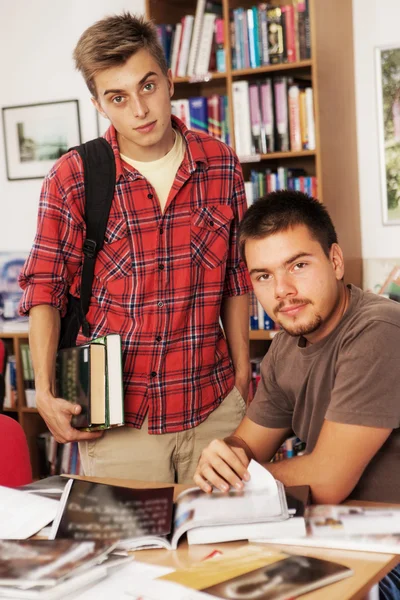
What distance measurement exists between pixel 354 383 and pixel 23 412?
117 inches

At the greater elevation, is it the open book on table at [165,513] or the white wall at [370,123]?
the white wall at [370,123]

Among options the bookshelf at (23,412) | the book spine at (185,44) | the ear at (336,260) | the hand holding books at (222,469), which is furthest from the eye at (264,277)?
the bookshelf at (23,412)

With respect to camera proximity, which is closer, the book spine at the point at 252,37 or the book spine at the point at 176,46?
the book spine at the point at 252,37

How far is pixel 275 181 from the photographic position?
11.7 ft

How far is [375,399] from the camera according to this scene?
63.6 inches

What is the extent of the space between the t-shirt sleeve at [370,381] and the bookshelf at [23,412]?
282 centimetres

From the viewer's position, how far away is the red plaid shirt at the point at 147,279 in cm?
217

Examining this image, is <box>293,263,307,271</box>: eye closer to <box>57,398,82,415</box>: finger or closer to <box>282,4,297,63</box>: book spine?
<box>57,398,82,415</box>: finger

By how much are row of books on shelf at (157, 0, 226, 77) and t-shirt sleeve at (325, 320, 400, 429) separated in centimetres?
217

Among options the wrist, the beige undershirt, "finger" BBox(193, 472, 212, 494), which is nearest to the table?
"finger" BBox(193, 472, 212, 494)

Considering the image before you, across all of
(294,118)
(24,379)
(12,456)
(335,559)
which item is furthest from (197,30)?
(335,559)

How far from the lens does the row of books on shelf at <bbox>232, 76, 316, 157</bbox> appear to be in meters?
3.42

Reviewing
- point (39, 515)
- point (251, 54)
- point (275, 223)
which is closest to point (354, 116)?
point (251, 54)

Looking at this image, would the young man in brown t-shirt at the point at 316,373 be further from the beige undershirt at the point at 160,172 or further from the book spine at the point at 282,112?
the book spine at the point at 282,112
